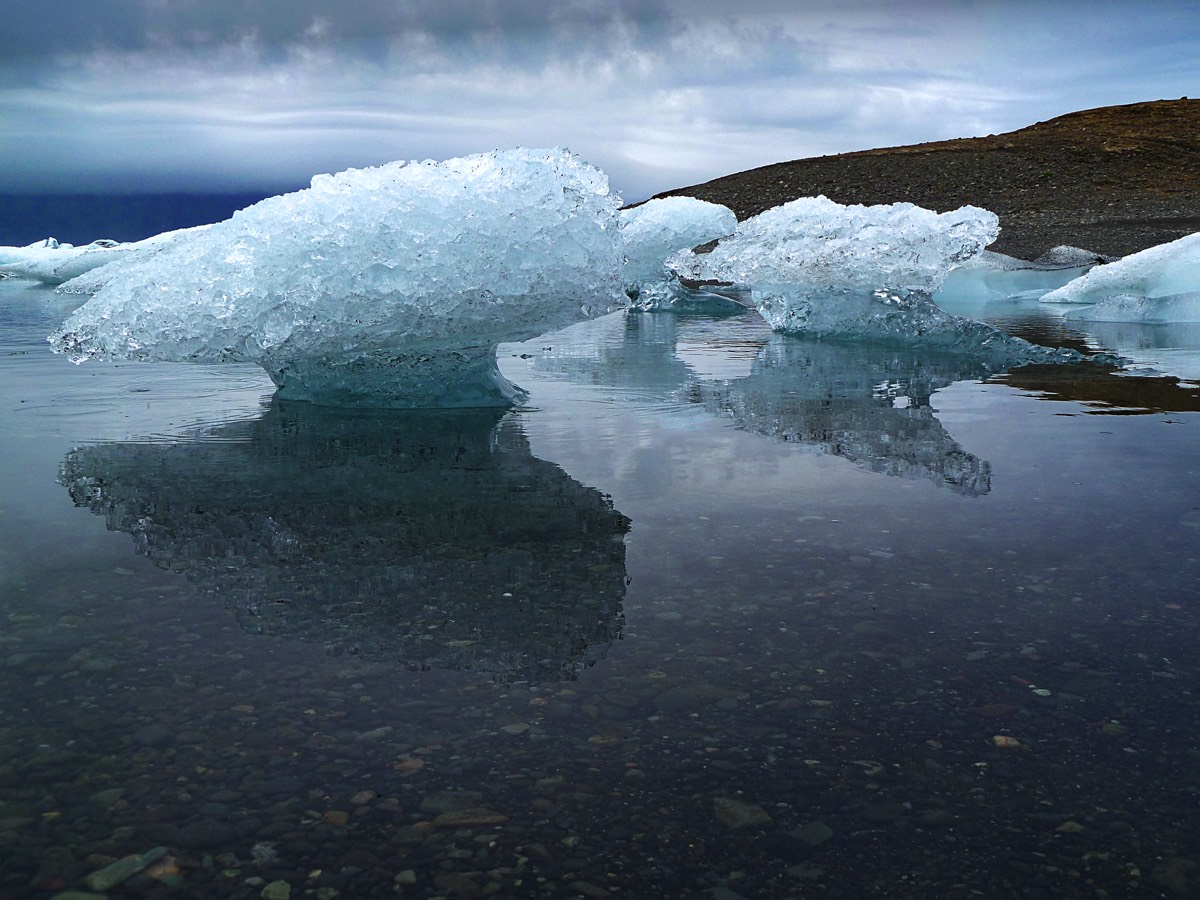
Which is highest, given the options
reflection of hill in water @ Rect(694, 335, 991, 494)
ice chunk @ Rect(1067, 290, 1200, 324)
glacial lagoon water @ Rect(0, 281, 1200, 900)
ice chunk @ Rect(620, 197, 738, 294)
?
ice chunk @ Rect(620, 197, 738, 294)

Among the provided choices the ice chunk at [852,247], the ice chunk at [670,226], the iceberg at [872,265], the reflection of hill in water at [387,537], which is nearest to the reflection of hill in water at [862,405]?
the iceberg at [872,265]

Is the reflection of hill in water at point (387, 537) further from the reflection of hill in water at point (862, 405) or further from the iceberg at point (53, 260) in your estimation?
the iceberg at point (53, 260)

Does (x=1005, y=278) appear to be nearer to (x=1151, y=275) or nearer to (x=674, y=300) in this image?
(x=674, y=300)

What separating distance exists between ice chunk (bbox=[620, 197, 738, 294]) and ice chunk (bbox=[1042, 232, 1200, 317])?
265 inches

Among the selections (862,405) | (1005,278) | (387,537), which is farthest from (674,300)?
(387,537)

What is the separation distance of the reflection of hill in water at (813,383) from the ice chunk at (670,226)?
222 cm

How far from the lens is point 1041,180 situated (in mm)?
53531

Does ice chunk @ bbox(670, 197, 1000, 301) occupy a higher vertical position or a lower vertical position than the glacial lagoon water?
higher

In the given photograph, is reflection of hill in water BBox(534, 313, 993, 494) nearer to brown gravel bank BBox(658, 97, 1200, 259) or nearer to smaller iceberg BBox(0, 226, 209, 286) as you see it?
smaller iceberg BBox(0, 226, 209, 286)

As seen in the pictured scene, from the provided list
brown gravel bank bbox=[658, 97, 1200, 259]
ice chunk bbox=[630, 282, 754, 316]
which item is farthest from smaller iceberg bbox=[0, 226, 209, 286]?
brown gravel bank bbox=[658, 97, 1200, 259]

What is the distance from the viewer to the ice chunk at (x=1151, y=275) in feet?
56.8

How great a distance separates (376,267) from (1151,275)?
1559 centimetres

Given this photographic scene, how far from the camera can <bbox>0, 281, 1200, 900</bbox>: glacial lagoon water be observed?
2246 millimetres

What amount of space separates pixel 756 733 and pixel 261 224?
5478 mm
